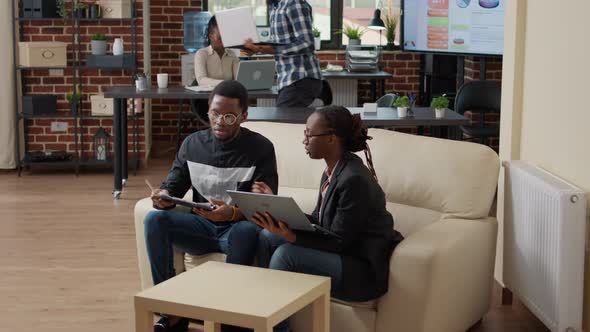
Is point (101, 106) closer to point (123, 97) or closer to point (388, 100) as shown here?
point (123, 97)

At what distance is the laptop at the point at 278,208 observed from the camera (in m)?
3.76

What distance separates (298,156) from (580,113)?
1398 mm

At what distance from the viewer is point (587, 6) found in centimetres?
394

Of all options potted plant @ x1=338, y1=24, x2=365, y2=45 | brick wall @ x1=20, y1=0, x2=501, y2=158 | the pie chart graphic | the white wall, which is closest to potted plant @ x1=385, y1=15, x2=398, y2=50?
brick wall @ x1=20, y1=0, x2=501, y2=158

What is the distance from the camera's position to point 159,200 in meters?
4.31

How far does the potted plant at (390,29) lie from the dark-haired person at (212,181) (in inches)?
237

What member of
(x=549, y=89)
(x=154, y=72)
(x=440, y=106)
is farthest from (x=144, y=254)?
(x=154, y=72)

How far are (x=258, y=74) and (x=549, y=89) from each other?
3.60 m

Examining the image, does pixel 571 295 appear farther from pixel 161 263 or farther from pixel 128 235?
pixel 128 235

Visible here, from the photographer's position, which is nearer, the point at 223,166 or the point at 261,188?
the point at 261,188

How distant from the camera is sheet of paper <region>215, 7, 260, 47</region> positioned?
712cm

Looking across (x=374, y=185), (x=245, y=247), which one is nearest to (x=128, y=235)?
(x=245, y=247)

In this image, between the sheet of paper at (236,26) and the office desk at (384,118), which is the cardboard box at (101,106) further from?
the office desk at (384,118)

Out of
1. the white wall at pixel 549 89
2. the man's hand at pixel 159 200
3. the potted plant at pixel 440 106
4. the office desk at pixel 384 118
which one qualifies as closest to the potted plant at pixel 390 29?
the office desk at pixel 384 118
